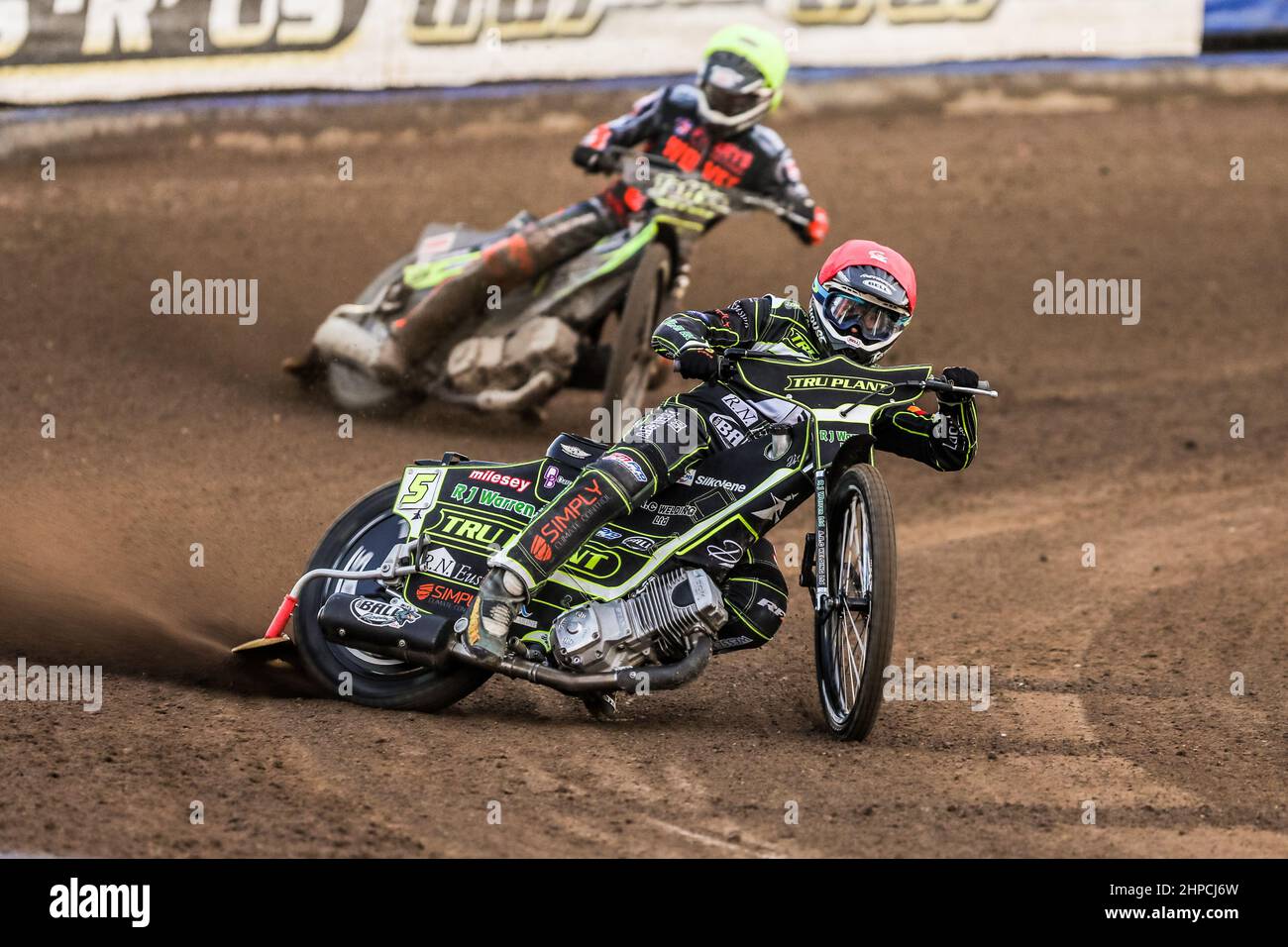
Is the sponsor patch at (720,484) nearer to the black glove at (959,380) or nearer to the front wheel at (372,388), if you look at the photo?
the black glove at (959,380)

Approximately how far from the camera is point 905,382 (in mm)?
6543

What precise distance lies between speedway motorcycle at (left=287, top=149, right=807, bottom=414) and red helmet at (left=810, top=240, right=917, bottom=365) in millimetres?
4002

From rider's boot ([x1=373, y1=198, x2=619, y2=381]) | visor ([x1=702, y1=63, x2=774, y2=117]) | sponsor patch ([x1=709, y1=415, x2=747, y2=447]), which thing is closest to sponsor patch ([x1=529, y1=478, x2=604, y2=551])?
sponsor patch ([x1=709, y1=415, x2=747, y2=447])

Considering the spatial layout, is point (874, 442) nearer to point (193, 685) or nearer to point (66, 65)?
point (193, 685)

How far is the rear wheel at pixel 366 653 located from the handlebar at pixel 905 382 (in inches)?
56.2

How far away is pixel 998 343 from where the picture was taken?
1398 centimetres

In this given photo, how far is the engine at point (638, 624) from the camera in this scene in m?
6.48

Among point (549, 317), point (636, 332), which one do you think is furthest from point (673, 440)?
point (549, 317)

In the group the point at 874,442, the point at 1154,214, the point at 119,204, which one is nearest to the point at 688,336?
the point at 874,442

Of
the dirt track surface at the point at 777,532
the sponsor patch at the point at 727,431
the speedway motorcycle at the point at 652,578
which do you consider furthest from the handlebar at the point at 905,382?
the dirt track surface at the point at 777,532

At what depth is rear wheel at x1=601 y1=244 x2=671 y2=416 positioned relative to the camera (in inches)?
419

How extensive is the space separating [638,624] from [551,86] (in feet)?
38.5

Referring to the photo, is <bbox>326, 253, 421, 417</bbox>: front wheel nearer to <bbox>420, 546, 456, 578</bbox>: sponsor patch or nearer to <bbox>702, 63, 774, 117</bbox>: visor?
<bbox>702, 63, 774, 117</bbox>: visor

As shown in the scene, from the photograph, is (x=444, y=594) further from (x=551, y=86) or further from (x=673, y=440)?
(x=551, y=86)
